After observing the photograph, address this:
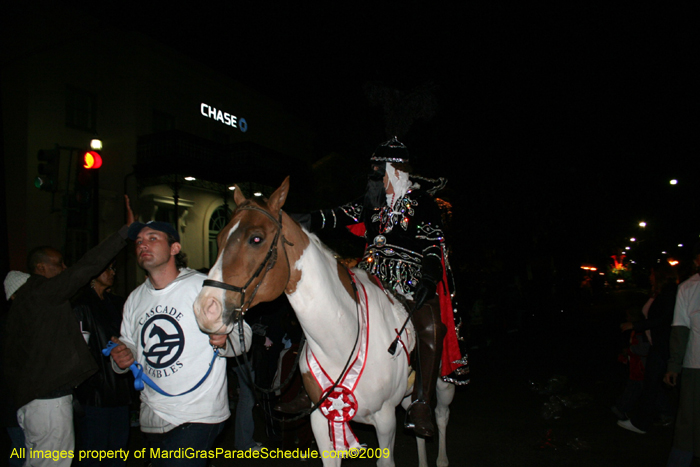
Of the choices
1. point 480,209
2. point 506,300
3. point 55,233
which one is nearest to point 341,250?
point 480,209

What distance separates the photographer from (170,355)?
304 centimetres

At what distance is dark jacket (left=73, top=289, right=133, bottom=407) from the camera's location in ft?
12.8

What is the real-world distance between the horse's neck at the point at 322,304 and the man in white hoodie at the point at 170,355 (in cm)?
52

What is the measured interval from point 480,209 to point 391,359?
11.6m

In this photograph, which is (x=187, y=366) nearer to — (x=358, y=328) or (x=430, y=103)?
(x=358, y=328)

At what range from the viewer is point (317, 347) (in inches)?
118

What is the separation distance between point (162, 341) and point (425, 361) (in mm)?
1936

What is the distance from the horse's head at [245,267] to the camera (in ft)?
7.30

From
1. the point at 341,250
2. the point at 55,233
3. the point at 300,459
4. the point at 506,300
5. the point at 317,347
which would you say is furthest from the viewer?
the point at 506,300

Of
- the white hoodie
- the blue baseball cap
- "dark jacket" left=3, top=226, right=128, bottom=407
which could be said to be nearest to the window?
"dark jacket" left=3, top=226, right=128, bottom=407

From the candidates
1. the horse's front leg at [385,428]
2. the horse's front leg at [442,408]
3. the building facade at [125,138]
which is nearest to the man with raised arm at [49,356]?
the horse's front leg at [385,428]

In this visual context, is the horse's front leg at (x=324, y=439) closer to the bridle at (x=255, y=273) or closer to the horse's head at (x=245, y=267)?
the horse's head at (x=245, y=267)

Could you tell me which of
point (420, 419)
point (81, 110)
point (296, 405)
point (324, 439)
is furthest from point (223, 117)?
point (420, 419)

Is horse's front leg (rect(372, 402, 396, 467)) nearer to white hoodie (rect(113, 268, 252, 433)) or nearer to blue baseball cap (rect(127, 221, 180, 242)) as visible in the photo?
white hoodie (rect(113, 268, 252, 433))
